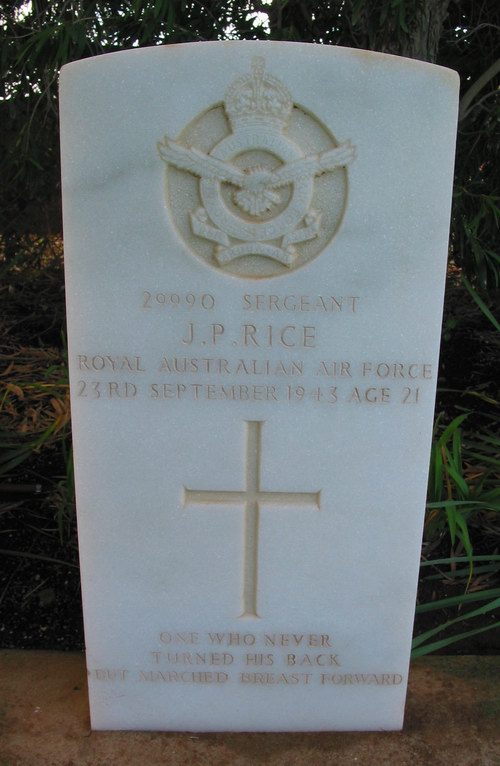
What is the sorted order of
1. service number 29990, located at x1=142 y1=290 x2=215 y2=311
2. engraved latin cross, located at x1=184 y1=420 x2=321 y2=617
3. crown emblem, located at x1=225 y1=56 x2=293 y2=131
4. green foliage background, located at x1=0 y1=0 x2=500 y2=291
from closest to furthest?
crown emblem, located at x1=225 y1=56 x2=293 y2=131
service number 29990, located at x1=142 y1=290 x2=215 y2=311
engraved latin cross, located at x1=184 y1=420 x2=321 y2=617
green foliage background, located at x1=0 y1=0 x2=500 y2=291

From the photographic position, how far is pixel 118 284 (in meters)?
1.50

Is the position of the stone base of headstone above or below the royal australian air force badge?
below

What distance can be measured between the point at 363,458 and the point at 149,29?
1912mm

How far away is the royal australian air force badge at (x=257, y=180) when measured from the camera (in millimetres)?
1396

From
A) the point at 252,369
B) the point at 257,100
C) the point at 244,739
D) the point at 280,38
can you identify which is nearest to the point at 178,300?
the point at 252,369

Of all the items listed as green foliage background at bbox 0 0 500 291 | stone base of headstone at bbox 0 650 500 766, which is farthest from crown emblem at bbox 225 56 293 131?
stone base of headstone at bbox 0 650 500 766

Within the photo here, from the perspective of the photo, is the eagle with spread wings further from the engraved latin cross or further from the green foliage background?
the green foliage background

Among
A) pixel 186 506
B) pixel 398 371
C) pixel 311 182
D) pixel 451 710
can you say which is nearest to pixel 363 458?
pixel 398 371

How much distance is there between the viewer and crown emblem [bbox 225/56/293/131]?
4.50 feet

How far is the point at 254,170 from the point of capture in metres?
1.43

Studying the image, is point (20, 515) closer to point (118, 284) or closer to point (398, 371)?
point (118, 284)

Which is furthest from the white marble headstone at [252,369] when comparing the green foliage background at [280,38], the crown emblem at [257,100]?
the green foliage background at [280,38]

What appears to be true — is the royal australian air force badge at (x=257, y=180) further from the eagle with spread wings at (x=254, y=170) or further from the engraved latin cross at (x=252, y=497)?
the engraved latin cross at (x=252, y=497)

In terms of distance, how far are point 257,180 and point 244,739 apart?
1.52 m
